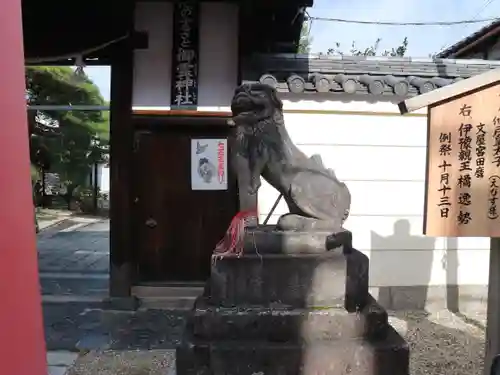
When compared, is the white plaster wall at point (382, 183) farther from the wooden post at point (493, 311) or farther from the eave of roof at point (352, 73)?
the wooden post at point (493, 311)

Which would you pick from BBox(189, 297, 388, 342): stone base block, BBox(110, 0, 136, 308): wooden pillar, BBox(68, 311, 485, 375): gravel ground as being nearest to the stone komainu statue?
BBox(189, 297, 388, 342): stone base block

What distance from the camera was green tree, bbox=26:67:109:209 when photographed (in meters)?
15.6

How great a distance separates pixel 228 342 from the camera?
3.29 meters

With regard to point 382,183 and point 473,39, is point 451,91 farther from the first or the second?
point 473,39

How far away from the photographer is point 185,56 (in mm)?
7109

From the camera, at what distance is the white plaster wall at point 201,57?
23.4 ft

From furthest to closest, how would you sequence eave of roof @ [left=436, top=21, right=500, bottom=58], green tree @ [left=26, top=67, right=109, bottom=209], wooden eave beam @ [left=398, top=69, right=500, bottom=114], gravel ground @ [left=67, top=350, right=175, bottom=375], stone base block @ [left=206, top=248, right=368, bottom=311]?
green tree @ [left=26, top=67, right=109, bottom=209]
eave of roof @ [left=436, top=21, right=500, bottom=58]
gravel ground @ [left=67, top=350, right=175, bottom=375]
stone base block @ [left=206, top=248, right=368, bottom=311]
wooden eave beam @ [left=398, top=69, right=500, bottom=114]

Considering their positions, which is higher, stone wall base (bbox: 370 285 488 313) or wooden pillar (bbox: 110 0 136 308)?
wooden pillar (bbox: 110 0 136 308)

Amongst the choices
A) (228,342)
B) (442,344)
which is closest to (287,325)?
(228,342)

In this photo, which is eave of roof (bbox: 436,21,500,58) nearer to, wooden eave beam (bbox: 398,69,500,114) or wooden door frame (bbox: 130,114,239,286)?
wooden door frame (bbox: 130,114,239,286)

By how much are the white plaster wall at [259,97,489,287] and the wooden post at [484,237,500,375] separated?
3.13 metres

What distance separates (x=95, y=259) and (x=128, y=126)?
5.67m

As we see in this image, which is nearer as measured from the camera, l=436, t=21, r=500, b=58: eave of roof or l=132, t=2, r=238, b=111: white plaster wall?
l=132, t=2, r=238, b=111: white plaster wall

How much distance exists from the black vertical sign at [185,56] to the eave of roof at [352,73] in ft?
2.71
